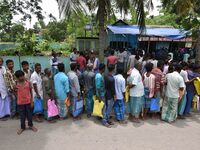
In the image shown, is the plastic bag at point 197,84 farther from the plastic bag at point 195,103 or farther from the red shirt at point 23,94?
Result: the red shirt at point 23,94

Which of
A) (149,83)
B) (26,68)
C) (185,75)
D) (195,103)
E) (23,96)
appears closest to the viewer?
(23,96)

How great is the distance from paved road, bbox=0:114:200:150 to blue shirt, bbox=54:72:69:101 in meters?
0.68

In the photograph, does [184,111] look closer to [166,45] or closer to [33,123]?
[33,123]

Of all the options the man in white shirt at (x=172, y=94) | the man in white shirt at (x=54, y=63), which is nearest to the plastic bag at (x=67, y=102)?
the man in white shirt at (x=172, y=94)

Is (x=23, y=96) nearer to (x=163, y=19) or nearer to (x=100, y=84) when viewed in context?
(x=100, y=84)

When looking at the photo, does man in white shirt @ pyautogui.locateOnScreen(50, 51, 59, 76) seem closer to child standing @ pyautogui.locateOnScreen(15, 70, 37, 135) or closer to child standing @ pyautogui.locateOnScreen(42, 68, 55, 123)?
child standing @ pyautogui.locateOnScreen(42, 68, 55, 123)

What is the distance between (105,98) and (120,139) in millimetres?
1125

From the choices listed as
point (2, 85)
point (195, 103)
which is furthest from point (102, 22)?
point (2, 85)

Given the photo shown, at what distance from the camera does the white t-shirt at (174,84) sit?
5809 mm

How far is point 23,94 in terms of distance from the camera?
16.5 ft

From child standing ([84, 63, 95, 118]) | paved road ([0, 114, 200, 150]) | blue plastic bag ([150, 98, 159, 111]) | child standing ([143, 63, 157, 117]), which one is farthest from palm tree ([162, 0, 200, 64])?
child standing ([84, 63, 95, 118])

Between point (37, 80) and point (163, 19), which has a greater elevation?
point (163, 19)

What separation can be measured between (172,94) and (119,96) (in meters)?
1.30

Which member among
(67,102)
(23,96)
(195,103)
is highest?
(23,96)
